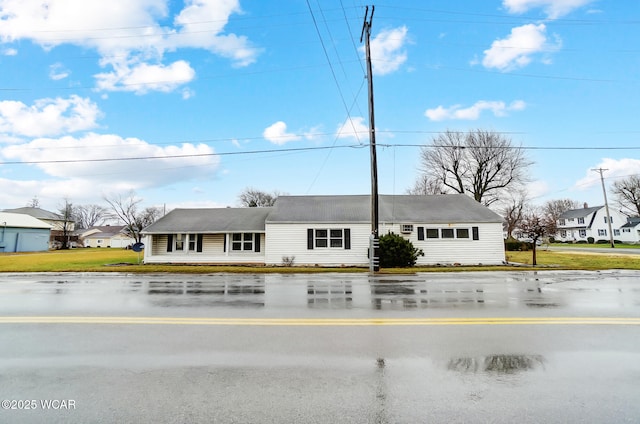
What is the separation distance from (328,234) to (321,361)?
17719mm

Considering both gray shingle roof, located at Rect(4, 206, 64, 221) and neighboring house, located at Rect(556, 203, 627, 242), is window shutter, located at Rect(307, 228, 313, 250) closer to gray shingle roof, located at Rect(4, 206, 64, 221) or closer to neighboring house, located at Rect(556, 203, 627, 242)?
neighboring house, located at Rect(556, 203, 627, 242)

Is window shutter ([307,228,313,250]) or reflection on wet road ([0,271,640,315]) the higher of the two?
window shutter ([307,228,313,250])

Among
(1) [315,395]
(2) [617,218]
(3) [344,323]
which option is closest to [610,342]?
(3) [344,323]

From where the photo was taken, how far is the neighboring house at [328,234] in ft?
69.7

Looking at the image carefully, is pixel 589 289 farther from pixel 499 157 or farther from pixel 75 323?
pixel 499 157

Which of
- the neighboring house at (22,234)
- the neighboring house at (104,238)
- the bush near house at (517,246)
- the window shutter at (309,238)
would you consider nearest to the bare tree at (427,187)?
the bush near house at (517,246)

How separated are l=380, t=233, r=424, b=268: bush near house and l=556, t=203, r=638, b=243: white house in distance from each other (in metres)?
53.6

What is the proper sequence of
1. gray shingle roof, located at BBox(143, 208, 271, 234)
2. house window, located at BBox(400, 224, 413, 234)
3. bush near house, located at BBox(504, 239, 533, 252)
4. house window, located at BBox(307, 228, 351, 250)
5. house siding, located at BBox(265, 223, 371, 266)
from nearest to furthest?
house window, located at BBox(400, 224, 413, 234)
house siding, located at BBox(265, 223, 371, 266)
house window, located at BBox(307, 228, 351, 250)
gray shingle roof, located at BBox(143, 208, 271, 234)
bush near house, located at BBox(504, 239, 533, 252)

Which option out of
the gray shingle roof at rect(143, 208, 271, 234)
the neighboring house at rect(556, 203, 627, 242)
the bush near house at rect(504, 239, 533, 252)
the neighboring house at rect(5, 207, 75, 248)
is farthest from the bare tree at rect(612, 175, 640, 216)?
the neighboring house at rect(5, 207, 75, 248)

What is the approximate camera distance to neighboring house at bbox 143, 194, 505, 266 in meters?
21.2

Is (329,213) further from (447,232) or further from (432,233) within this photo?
(447,232)

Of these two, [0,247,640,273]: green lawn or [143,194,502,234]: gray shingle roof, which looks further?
[143,194,502,234]: gray shingle roof

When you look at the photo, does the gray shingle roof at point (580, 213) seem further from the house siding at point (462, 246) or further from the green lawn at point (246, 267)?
the house siding at point (462, 246)

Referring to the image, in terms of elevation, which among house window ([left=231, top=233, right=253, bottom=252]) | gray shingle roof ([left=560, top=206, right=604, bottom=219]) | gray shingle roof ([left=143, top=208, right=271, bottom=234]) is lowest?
house window ([left=231, top=233, right=253, bottom=252])
